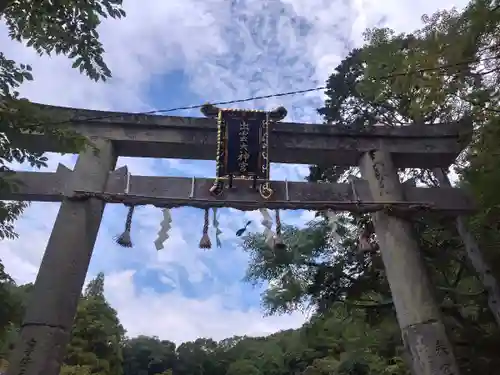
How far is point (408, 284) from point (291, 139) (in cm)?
297

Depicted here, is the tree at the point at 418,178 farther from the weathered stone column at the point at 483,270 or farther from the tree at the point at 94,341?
the tree at the point at 94,341

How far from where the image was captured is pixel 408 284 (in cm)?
623

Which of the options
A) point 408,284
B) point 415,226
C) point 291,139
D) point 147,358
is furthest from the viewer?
point 147,358

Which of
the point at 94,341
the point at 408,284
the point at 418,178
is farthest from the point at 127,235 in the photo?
the point at 94,341

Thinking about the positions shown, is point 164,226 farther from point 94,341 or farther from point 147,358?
point 147,358

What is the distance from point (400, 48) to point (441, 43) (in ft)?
5.27

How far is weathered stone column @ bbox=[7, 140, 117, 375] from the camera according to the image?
208 inches

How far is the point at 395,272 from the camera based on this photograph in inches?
252

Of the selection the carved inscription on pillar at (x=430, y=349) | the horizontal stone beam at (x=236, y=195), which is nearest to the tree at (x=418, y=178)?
the horizontal stone beam at (x=236, y=195)

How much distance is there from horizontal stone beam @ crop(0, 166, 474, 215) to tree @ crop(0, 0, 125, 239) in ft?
5.46

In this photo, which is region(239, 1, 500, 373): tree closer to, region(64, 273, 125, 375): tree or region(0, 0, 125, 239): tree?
region(0, 0, 125, 239): tree

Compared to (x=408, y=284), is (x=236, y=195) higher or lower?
higher

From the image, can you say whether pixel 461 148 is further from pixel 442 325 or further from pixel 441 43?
pixel 442 325

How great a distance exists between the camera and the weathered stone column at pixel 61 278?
5273 millimetres
